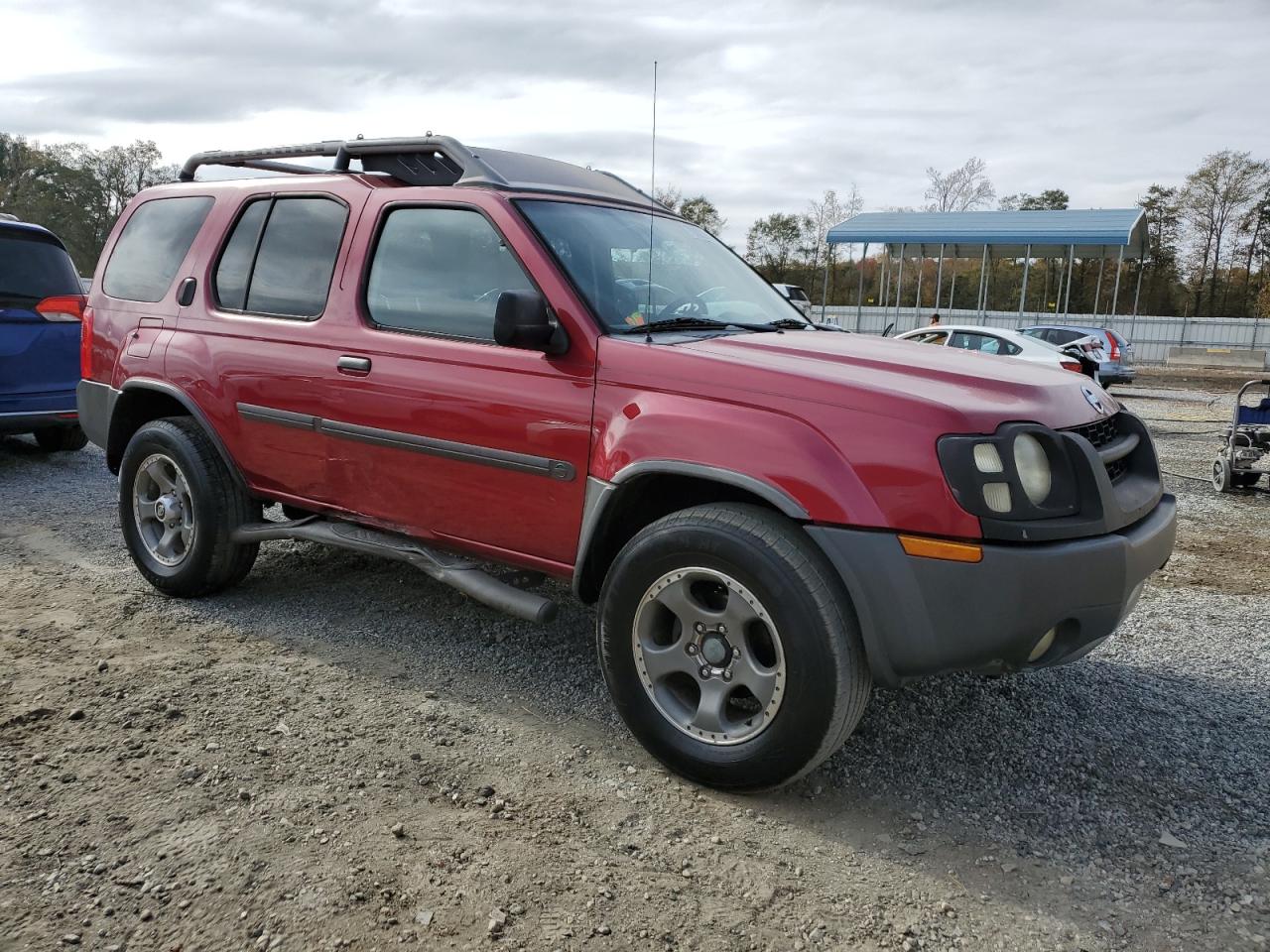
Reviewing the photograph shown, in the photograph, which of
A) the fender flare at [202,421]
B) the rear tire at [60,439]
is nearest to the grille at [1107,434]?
the fender flare at [202,421]

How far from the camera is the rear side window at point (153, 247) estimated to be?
15.2ft

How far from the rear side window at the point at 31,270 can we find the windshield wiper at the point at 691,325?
6207 mm

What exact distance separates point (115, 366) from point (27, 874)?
300 centimetres

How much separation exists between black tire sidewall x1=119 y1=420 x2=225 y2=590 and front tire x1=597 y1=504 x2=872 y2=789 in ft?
7.42

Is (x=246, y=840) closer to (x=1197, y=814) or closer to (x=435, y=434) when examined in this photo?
(x=435, y=434)

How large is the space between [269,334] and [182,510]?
3.52 ft

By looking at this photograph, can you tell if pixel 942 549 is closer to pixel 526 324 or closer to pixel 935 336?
pixel 526 324

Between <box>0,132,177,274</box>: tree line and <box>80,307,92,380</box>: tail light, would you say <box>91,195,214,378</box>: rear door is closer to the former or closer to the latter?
<box>80,307,92,380</box>: tail light

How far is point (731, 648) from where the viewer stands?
2879mm

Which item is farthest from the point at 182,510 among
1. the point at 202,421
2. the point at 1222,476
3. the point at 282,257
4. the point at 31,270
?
the point at 1222,476

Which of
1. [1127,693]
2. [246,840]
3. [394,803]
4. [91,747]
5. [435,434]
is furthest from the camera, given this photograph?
[1127,693]

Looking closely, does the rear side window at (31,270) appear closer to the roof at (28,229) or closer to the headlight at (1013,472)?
the roof at (28,229)

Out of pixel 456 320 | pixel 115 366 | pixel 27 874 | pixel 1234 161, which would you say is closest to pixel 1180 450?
pixel 456 320

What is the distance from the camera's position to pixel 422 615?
452 cm
